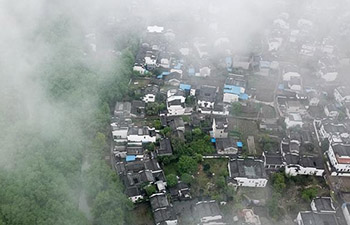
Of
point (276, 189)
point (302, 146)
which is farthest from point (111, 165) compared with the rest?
point (302, 146)

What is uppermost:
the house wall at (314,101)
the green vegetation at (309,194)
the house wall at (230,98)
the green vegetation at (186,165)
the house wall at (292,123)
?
the house wall at (230,98)

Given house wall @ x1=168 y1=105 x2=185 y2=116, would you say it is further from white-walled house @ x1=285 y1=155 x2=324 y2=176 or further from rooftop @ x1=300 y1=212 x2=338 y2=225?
rooftop @ x1=300 y1=212 x2=338 y2=225

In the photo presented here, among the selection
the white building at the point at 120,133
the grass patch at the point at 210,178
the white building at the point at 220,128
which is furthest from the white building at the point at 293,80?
the white building at the point at 120,133

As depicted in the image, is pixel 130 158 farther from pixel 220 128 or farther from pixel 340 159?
pixel 340 159

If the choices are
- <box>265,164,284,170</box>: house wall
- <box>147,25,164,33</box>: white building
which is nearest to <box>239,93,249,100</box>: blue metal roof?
<box>265,164,284,170</box>: house wall

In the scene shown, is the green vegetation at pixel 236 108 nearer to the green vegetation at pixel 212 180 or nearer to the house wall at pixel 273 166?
the green vegetation at pixel 212 180

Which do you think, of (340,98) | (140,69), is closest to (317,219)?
(340,98)
